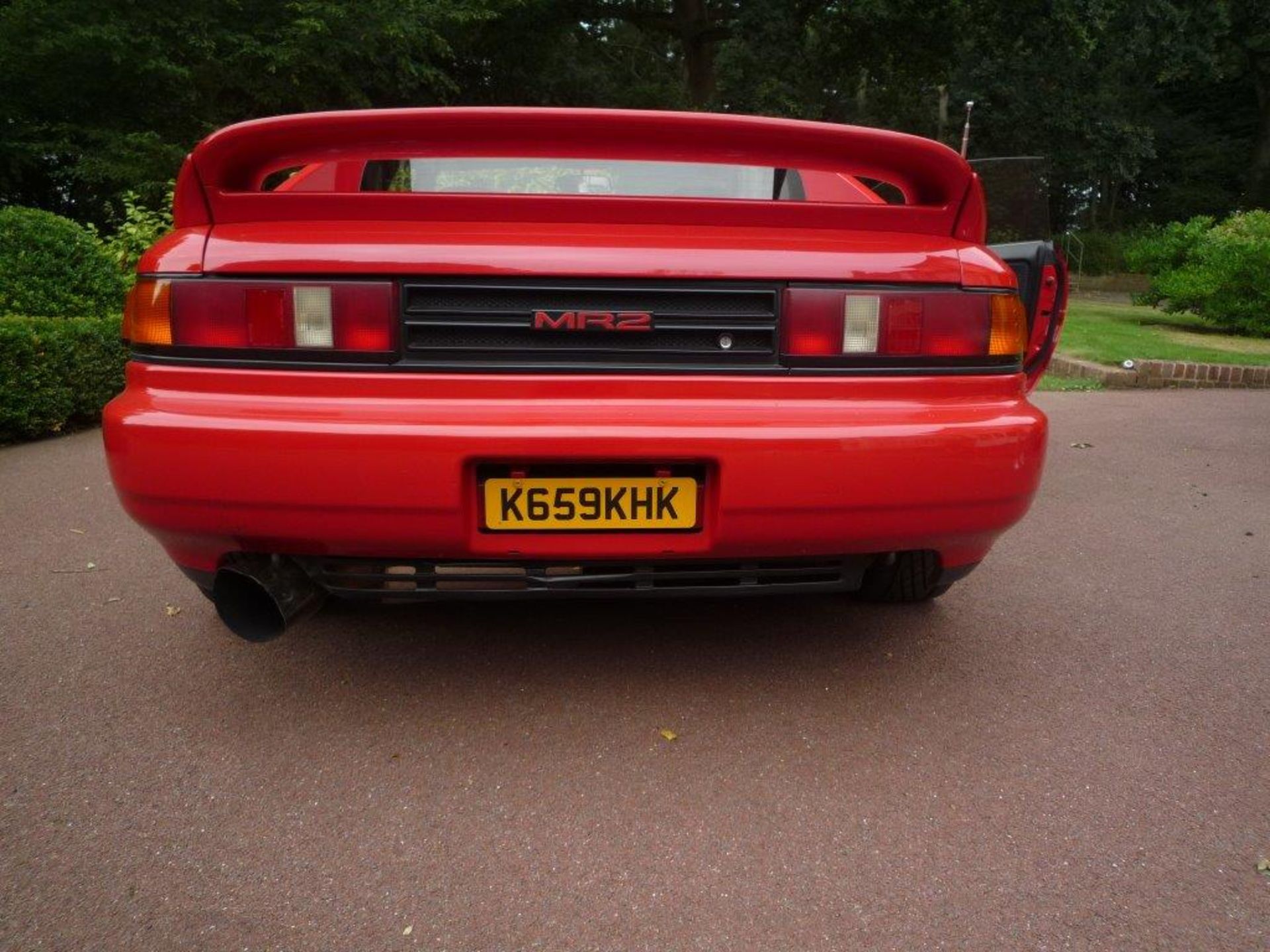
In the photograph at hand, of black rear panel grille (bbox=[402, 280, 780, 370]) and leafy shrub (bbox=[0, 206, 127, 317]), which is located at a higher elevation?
black rear panel grille (bbox=[402, 280, 780, 370])

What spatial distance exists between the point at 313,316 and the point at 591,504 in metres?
0.67

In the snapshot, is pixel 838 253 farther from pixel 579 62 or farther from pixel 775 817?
pixel 579 62

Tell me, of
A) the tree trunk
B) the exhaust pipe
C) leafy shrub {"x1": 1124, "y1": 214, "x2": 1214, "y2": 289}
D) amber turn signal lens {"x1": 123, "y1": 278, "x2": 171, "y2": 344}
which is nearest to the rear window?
amber turn signal lens {"x1": 123, "y1": 278, "x2": 171, "y2": 344}

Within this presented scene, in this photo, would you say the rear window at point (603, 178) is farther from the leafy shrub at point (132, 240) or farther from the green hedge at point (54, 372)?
the leafy shrub at point (132, 240)

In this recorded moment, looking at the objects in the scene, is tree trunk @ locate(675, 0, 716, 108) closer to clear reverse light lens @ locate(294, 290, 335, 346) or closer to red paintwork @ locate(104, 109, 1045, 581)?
red paintwork @ locate(104, 109, 1045, 581)

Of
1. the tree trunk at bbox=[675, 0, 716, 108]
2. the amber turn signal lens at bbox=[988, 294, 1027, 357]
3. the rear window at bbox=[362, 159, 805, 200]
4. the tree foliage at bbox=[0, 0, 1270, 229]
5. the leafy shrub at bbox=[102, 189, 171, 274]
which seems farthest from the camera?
the tree trunk at bbox=[675, 0, 716, 108]

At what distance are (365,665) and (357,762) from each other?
49 cm

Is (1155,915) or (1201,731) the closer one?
(1155,915)

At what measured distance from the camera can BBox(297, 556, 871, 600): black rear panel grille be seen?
2.02m

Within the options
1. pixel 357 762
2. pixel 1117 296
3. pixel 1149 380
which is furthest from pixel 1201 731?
pixel 1117 296

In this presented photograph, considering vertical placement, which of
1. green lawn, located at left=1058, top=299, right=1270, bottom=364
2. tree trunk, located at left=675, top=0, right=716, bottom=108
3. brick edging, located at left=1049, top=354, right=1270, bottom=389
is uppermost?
tree trunk, located at left=675, top=0, right=716, bottom=108

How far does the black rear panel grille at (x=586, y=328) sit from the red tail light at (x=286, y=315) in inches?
2.4

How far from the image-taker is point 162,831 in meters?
1.75

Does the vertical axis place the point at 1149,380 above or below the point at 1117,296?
above
